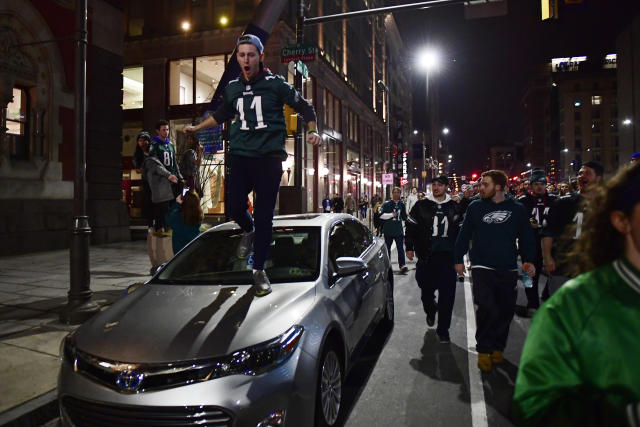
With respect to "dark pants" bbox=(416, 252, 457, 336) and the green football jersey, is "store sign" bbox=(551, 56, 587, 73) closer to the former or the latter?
"dark pants" bbox=(416, 252, 457, 336)

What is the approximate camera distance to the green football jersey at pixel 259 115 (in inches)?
138

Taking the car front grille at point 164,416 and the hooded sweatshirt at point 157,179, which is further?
the hooded sweatshirt at point 157,179

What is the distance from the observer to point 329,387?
3.00 metres

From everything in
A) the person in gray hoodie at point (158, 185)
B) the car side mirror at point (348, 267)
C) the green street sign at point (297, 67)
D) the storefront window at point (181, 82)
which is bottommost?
the car side mirror at point (348, 267)

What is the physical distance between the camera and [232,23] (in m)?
24.3

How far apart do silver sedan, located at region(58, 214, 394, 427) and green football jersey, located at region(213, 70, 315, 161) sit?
103 cm

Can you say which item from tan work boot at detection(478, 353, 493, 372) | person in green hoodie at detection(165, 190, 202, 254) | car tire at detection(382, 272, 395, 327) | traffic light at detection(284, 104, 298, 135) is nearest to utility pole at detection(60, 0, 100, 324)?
person in green hoodie at detection(165, 190, 202, 254)

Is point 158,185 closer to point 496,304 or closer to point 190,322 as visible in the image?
point 190,322

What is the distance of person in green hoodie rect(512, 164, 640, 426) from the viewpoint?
1121 millimetres

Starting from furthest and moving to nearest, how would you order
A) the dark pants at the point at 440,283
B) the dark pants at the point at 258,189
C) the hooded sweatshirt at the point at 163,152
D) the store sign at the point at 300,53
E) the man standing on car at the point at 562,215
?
the store sign at the point at 300,53 → the hooded sweatshirt at the point at 163,152 → the dark pants at the point at 440,283 → the man standing on car at the point at 562,215 → the dark pants at the point at 258,189

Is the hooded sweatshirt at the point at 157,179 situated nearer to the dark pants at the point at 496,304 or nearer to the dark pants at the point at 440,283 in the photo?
the dark pants at the point at 440,283

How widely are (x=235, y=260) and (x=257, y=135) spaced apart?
1.23 metres

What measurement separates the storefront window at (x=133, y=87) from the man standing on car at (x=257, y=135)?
26322 mm

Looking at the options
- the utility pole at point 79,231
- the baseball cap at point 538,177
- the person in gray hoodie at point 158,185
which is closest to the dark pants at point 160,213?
the person in gray hoodie at point 158,185
